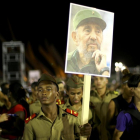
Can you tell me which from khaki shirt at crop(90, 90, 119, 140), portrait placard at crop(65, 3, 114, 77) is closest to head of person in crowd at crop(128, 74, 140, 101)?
portrait placard at crop(65, 3, 114, 77)

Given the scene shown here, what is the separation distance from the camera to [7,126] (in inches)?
161

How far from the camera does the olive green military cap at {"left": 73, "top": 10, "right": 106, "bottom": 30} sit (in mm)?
3169

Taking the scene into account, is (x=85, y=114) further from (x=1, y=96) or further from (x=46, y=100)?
(x=1, y=96)

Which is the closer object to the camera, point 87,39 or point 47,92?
point 47,92

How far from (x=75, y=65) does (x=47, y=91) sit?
638mm

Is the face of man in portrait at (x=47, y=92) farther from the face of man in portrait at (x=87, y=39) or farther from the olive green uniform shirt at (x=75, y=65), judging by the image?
the face of man in portrait at (x=87, y=39)

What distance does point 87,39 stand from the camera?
3.23 m

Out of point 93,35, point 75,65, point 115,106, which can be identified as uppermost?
point 93,35

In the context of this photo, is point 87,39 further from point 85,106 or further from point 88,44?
point 85,106

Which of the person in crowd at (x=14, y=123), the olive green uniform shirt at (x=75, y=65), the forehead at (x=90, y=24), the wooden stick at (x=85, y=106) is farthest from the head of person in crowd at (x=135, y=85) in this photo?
the person in crowd at (x=14, y=123)

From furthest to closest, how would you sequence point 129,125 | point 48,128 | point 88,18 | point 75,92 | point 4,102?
point 4,102
point 75,92
point 88,18
point 129,125
point 48,128

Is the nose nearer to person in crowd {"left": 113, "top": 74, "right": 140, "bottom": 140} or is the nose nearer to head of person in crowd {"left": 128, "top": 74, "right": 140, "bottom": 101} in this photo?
head of person in crowd {"left": 128, "top": 74, "right": 140, "bottom": 101}

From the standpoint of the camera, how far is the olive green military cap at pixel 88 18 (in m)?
3.17

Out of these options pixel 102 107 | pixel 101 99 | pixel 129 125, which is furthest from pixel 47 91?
pixel 101 99
